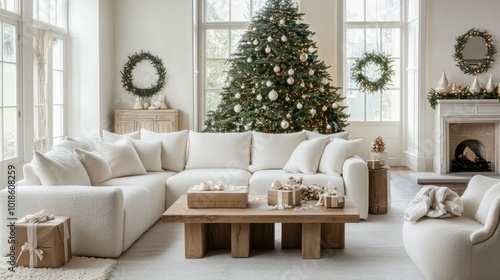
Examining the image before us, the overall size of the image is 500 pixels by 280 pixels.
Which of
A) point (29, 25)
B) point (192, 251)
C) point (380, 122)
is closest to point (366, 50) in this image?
point (380, 122)

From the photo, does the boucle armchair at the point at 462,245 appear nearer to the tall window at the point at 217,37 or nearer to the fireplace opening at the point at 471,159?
the fireplace opening at the point at 471,159

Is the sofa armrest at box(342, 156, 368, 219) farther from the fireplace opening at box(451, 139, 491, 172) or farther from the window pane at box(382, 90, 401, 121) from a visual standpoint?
the window pane at box(382, 90, 401, 121)

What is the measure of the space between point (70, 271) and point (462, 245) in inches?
102

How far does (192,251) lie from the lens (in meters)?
4.29

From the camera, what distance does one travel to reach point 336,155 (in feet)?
19.1

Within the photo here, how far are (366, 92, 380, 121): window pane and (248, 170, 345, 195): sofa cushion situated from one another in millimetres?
4864

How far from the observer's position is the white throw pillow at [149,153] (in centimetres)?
626

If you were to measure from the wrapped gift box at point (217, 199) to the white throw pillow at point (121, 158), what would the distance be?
1635mm

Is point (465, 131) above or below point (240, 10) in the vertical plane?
below

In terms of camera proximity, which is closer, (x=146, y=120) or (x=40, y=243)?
(x=40, y=243)

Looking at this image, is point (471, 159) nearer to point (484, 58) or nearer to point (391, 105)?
point (484, 58)

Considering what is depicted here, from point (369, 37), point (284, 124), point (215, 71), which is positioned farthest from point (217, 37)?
point (284, 124)

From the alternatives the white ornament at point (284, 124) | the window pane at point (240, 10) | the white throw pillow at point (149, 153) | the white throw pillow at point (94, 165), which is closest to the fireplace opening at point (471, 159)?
the white ornament at point (284, 124)

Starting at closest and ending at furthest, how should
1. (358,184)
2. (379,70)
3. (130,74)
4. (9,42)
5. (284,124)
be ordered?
(358,184) < (9,42) < (284,124) < (130,74) < (379,70)
